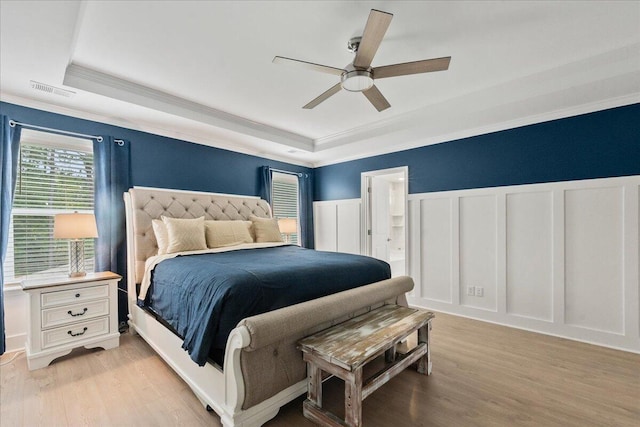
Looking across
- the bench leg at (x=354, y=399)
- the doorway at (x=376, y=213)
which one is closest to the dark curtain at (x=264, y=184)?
the doorway at (x=376, y=213)

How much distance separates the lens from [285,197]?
5414mm

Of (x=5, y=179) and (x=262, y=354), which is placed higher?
(x=5, y=179)

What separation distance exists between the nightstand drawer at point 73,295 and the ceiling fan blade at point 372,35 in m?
2.97

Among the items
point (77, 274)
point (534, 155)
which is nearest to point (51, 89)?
point (77, 274)

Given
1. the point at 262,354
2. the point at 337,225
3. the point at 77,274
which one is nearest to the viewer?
the point at 262,354

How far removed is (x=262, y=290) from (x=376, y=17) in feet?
5.62

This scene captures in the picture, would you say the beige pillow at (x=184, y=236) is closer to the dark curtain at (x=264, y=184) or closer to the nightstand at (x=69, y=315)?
the nightstand at (x=69, y=315)

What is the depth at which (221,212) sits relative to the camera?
404 centimetres

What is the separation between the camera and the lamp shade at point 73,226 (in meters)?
2.58

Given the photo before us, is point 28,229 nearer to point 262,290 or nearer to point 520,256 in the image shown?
point 262,290

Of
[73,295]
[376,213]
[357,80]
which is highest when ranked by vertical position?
[357,80]

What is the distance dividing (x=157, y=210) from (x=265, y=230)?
4.30ft

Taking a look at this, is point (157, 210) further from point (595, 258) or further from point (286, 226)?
point (595, 258)

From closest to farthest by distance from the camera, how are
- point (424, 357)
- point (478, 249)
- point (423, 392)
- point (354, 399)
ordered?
point (354, 399)
point (423, 392)
point (424, 357)
point (478, 249)
